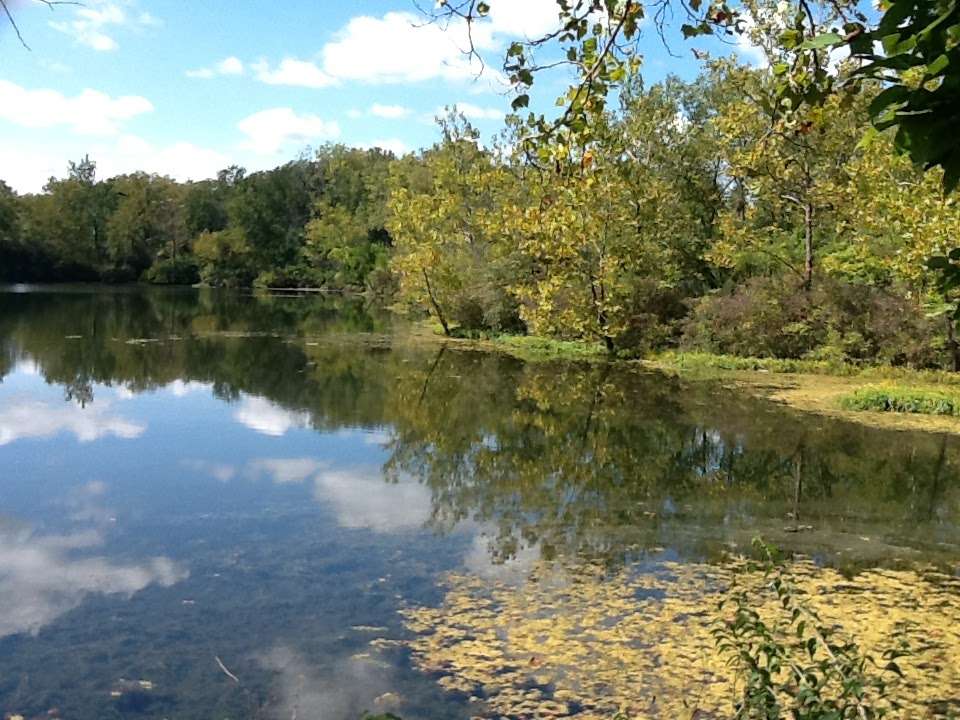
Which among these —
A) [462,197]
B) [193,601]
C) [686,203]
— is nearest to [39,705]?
[193,601]

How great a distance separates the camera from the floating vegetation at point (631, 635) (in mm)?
5180

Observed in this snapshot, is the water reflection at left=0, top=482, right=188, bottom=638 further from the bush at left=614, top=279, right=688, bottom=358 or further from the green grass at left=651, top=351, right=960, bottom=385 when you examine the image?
the bush at left=614, top=279, right=688, bottom=358

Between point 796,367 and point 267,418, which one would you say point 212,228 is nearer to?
point 796,367

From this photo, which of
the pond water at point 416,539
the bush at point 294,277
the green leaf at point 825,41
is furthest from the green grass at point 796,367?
the bush at point 294,277

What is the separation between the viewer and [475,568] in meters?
7.59

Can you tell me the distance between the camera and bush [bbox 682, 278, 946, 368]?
2002cm

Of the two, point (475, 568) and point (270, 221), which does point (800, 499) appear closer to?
point (475, 568)

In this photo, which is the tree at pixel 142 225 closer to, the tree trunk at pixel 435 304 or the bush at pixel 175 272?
the bush at pixel 175 272

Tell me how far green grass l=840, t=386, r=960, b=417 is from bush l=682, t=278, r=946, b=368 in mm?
3496

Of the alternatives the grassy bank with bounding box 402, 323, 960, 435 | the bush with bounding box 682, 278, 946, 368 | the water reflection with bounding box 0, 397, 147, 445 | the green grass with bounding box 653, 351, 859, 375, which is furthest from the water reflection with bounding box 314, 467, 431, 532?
the bush with bounding box 682, 278, 946, 368

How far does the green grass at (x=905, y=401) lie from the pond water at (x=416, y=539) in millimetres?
1544

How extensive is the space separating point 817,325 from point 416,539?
54.6 feet

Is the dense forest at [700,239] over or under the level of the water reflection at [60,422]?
over

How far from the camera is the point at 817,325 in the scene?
2202cm
